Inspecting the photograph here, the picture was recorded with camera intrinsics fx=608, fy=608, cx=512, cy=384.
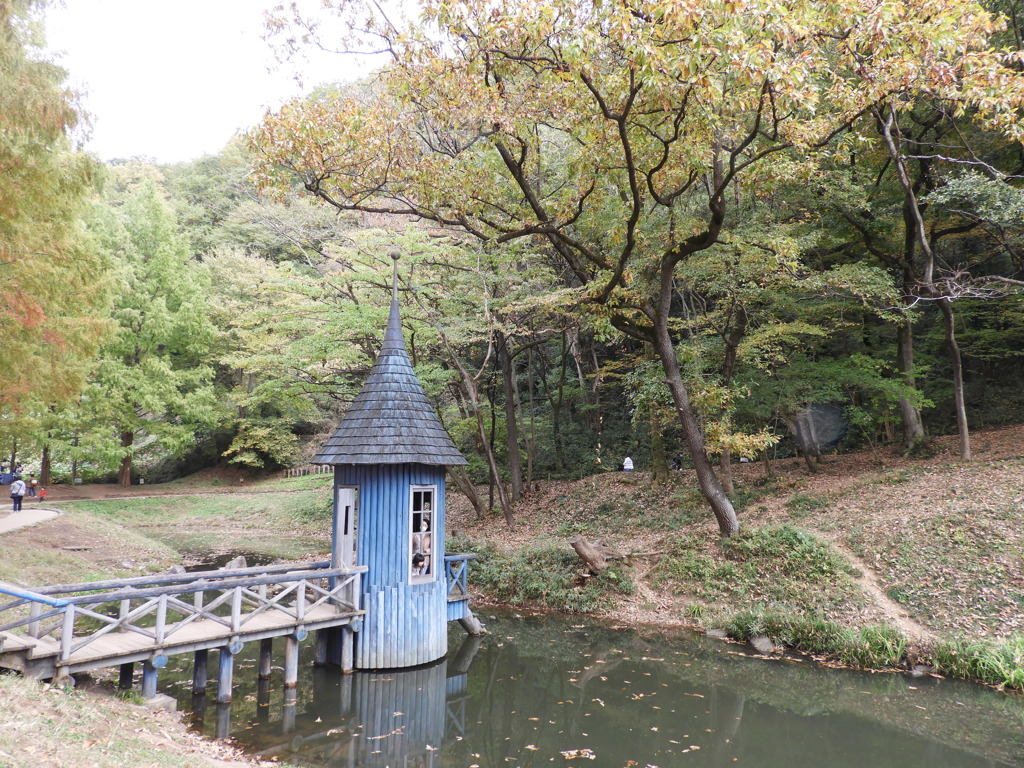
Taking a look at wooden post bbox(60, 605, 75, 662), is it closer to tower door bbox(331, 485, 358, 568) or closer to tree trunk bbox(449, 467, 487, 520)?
tower door bbox(331, 485, 358, 568)

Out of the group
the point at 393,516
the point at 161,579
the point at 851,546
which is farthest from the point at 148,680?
the point at 851,546

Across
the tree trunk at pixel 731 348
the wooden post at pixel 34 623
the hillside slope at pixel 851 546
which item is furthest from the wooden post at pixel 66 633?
the tree trunk at pixel 731 348

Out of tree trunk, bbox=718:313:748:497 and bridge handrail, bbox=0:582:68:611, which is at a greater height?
tree trunk, bbox=718:313:748:497

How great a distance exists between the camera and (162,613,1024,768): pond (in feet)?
21.6

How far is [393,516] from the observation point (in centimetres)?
938

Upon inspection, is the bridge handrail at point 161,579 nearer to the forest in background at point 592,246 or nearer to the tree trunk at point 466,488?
the forest in background at point 592,246

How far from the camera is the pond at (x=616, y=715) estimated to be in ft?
21.6

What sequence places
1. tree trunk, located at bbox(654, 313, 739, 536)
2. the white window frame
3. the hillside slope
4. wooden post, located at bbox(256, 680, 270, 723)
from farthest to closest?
tree trunk, located at bbox(654, 313, 739, 536) → the hillside slope → the white window frame → wooden post, located at bbox(256, 680, 270, 723)

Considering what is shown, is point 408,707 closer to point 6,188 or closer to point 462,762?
point 462,762

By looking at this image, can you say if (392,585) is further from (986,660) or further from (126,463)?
(126,463)

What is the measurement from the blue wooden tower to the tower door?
0.6 inches

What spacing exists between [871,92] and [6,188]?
12.5 meters

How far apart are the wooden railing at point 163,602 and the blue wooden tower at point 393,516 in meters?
0.43

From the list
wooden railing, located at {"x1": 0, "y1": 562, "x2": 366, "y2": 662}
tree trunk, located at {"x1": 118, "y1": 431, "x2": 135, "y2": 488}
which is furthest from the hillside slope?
tree trunk, located at {"x1": 118, "y1": 431, "x2": 135, "y2": 488}
